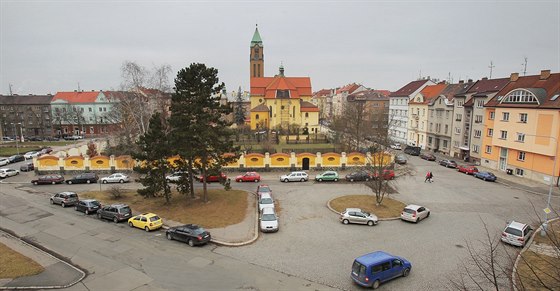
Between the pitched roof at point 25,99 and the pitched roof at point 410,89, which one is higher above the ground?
the pitched roof at point 410,89

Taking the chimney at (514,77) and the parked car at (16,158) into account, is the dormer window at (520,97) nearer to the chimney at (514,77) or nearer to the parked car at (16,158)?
the chimney at (514,77)

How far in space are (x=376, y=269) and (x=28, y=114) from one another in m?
99.9

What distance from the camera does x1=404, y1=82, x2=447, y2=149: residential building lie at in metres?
61.6

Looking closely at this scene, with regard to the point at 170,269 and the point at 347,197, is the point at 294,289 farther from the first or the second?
the point at 347,197

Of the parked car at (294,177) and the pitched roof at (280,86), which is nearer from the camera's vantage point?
the parked car at (294,177)

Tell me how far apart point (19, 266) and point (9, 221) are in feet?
35.8

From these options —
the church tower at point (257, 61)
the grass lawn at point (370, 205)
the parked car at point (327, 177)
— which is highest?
the church tower at point (257, 61)

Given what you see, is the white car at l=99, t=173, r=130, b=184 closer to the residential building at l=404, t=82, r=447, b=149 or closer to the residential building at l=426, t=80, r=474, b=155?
the residential building at l=426, t=80, r=474, b=155

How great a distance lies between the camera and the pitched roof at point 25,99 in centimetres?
8550

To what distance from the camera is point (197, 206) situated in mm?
28297

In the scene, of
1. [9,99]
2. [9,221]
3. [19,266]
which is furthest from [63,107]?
[19,266]

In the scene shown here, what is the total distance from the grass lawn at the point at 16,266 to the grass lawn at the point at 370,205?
67.2ft

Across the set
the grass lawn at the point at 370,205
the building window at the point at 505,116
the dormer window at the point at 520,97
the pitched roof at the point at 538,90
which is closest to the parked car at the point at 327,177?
the grass lawn at the point at 370,205

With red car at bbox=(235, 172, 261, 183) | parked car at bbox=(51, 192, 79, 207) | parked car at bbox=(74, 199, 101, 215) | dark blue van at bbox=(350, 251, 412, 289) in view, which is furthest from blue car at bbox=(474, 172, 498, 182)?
parked car at bbox=(51, 192, 79, 207)
